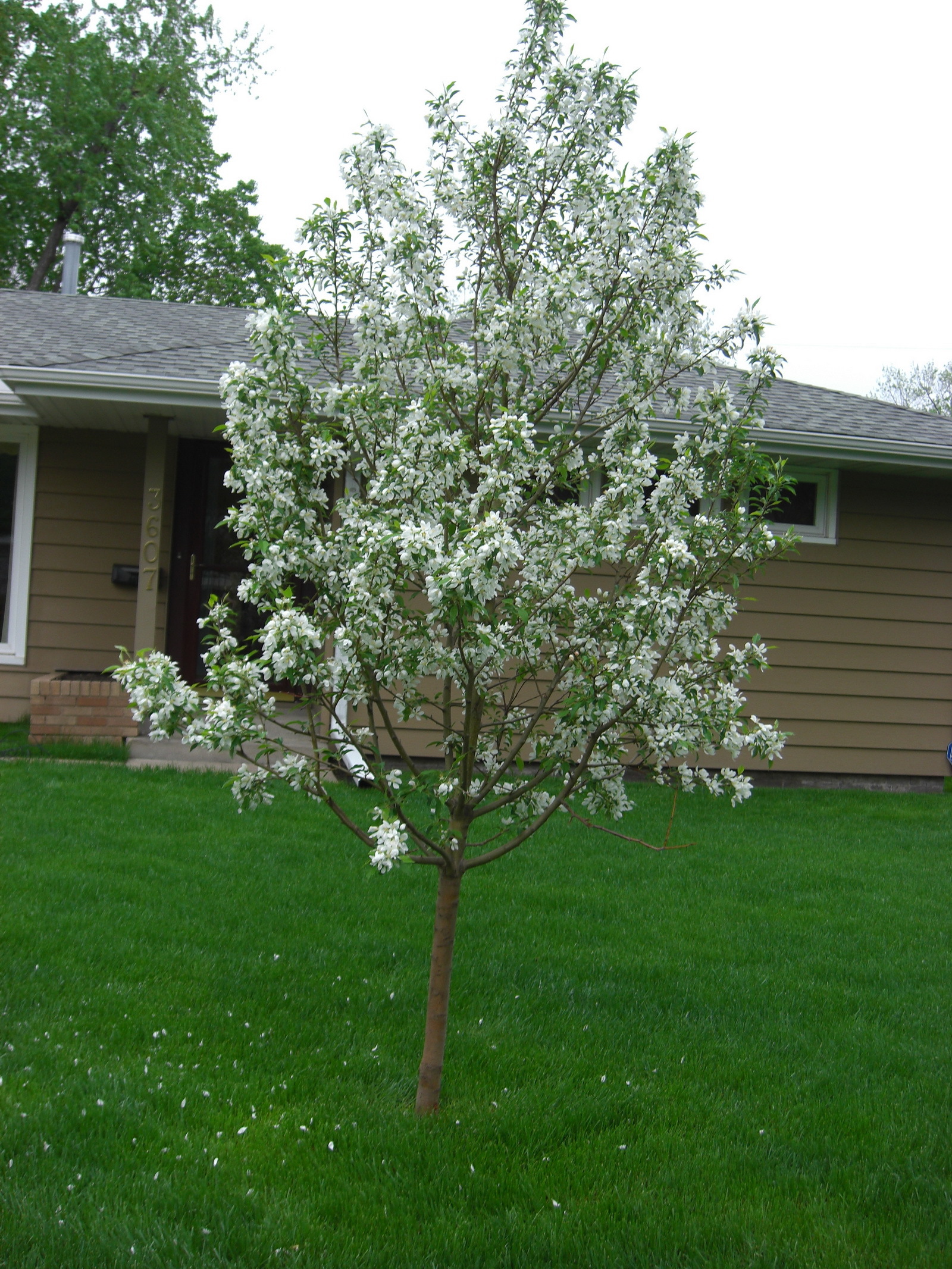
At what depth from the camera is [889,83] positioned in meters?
10.2

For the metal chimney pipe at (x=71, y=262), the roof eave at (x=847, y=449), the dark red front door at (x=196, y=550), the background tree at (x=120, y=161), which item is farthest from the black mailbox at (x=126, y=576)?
the background tree at (x=120, y=161)

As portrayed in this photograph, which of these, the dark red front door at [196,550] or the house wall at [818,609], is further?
the dark red front door at [196,550]

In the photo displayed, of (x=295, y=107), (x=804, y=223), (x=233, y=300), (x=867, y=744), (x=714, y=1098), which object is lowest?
(x=714, y=1098)

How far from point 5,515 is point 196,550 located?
5.27 feet

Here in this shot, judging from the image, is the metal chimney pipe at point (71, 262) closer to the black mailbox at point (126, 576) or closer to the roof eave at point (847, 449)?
the black mailbox at point (126, 576)

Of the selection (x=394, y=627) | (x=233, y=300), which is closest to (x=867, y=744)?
(x=394, y=627)

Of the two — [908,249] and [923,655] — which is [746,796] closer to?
[923,655]

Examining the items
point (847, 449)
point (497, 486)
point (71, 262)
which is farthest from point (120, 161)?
point (497, 486)

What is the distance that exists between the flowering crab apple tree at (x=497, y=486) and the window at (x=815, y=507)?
18.7 ft

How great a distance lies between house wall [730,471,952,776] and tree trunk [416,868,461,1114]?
236 inches

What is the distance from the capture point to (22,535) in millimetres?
8789

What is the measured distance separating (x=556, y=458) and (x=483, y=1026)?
6.57 feet

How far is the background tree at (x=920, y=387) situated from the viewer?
43688 mm

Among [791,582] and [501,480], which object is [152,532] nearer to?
[791,582]
